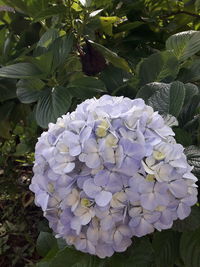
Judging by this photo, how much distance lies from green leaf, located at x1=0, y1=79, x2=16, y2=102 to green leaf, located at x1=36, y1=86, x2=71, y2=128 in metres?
0.20

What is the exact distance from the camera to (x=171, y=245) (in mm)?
1017

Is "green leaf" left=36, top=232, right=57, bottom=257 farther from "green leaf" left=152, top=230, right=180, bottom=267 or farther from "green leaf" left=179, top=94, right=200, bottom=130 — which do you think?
"green leaf" left=179, top=94, right=200, bottom=130

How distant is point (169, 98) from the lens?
37.7 inches

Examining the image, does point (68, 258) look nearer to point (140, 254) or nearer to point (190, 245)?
point (140, 254)

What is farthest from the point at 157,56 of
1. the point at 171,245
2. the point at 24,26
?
the point at 24,26

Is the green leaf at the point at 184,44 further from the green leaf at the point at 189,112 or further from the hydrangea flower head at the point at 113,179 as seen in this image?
the hydrangea flower head at the point at 113,179

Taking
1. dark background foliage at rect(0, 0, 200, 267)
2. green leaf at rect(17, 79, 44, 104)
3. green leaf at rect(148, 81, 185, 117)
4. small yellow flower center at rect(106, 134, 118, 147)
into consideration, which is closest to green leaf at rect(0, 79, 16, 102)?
dark background foliage at rect(0, 0, 200, 267)

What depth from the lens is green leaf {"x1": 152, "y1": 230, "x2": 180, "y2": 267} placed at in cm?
99

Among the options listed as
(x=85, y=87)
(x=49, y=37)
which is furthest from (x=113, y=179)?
(x=49, y=37)

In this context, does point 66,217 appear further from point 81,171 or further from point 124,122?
point 124,122

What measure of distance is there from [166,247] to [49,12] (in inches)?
27.0

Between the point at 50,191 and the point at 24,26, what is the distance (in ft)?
2.80

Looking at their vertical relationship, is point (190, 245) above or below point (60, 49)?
below

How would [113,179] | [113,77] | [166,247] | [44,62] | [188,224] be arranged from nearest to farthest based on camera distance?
[113,179], [188,224], [166,247], [44,62], [113,77]
